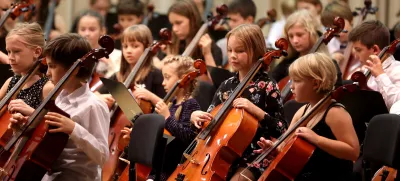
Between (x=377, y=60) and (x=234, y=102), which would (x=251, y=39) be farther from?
(x=377, y=60)

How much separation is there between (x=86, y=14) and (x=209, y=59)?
1.13 m

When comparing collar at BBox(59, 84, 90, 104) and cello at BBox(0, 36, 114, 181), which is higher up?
collar at BBox(59, 84, 90, 104)

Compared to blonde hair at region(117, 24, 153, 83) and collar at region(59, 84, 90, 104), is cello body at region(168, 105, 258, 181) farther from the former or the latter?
blonde hair at region(117, 24, 153, 83)

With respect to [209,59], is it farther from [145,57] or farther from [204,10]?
[204,10]

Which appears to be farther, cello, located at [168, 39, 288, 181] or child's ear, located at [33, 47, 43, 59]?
child's ear, located at [33, 47, 43, 59]

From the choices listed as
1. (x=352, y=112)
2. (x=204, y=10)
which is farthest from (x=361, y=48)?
(x=204, y=10)

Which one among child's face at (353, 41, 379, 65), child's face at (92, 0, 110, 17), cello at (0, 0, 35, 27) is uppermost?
cello at (0, 0, 35, 27)

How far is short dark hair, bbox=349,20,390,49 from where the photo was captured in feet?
15.6

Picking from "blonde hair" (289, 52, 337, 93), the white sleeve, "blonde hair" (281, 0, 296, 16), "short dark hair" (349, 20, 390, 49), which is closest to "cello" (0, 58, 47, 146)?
the white sleeve

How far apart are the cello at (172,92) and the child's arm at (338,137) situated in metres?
0.98

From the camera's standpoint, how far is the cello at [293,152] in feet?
11.8

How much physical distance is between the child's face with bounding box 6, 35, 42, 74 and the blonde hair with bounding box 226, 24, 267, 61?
105 centimetres

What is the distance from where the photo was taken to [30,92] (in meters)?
4.18

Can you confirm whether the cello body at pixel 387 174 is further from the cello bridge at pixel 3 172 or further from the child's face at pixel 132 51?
the child's face at pixel 132 51
